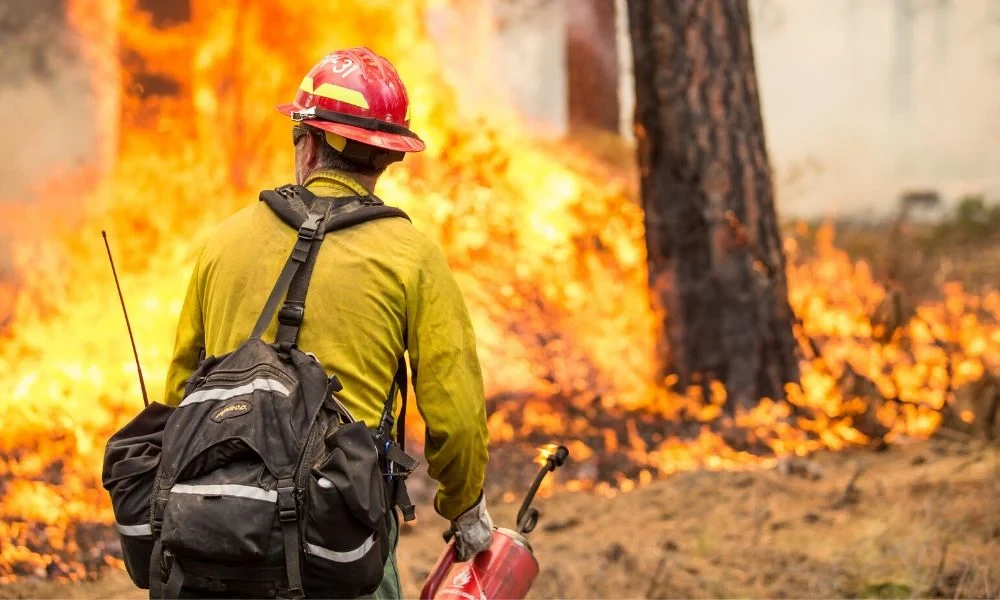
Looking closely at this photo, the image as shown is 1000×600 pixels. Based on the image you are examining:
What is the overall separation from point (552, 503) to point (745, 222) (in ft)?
7.56

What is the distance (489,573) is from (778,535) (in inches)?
115

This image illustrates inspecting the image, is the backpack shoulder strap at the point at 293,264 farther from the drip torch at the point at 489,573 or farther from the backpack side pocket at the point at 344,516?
the drip torch at the point at 489,573

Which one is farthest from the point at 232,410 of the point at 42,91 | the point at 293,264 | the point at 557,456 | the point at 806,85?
the point at 806,85

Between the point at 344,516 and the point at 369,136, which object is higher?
the point at 369,136

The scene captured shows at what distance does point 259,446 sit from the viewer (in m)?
2.53

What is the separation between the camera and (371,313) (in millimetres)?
2869

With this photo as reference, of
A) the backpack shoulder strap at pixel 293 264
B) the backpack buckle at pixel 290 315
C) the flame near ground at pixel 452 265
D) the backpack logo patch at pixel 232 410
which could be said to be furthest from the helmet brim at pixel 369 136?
the flame near ground at pixel 452 265

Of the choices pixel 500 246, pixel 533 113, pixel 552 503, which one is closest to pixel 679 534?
pixel 552 503

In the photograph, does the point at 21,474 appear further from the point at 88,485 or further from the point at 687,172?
the point at 687,172

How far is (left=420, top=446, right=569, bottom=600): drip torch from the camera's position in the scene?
3.24 meters

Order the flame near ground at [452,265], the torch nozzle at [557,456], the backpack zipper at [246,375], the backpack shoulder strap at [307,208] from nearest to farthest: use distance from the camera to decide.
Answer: the backpack zipper at [246,375]
the backpack shoulder strap at [307,208]
the torch nozzle at [557,456]
the flame near ground at [452,265]

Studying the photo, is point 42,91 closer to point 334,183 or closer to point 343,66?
point 343,66

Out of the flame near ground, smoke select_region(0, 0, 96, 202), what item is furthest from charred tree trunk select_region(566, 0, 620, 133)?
smoke select_region(0, 0, 96, 202)

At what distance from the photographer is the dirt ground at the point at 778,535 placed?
16.7ft
